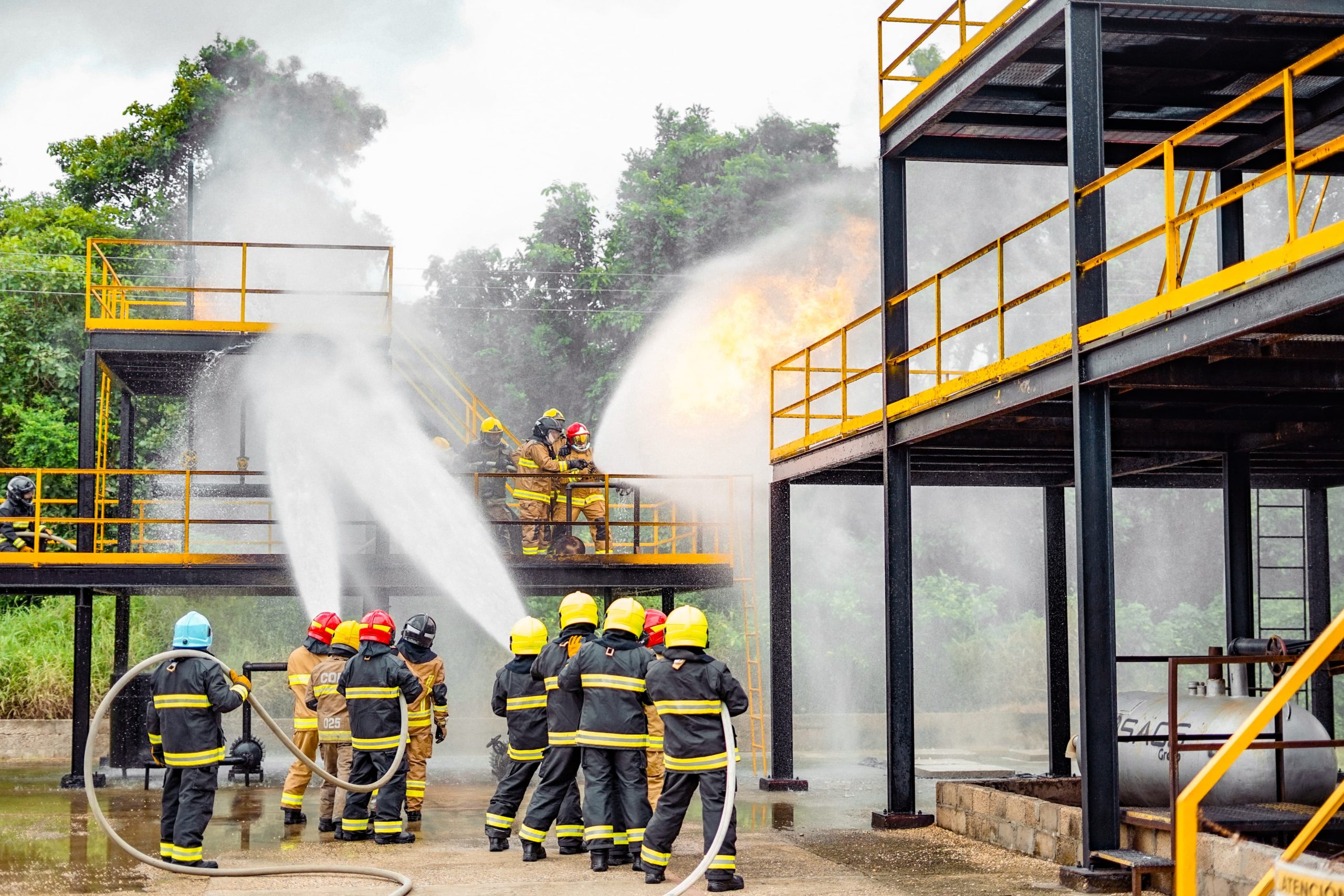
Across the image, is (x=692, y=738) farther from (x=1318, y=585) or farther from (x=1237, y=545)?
(x=1318, y=585)

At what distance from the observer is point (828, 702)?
33156mm

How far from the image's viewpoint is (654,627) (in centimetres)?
1203

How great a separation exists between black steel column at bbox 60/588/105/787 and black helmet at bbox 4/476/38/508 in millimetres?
1624

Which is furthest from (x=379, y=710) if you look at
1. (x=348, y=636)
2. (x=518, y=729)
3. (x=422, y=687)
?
(x=518, y=729)

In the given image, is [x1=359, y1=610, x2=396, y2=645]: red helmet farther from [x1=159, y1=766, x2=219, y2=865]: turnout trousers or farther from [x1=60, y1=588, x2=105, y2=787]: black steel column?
[x1=60, y1=588, x2=105, y2=787]: black steel column

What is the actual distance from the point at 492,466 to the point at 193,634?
7853 millimetres

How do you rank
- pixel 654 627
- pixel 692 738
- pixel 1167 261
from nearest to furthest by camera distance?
1. pixel 1167 261
2. pixel 692 738
3. pixel 654 627

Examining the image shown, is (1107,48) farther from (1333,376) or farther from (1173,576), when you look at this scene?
(1173,576)

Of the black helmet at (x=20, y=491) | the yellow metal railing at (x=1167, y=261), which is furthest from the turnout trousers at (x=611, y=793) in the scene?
the black helmet at (x=20, y=491)

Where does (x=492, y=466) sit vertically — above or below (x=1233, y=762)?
above

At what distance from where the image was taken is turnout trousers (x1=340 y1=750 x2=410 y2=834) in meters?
11.4

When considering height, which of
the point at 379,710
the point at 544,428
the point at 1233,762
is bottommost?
the point at 379,710

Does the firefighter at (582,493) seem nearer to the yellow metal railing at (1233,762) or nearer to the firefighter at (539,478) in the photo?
the firefighter at (539,478)

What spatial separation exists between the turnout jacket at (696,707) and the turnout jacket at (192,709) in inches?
125
